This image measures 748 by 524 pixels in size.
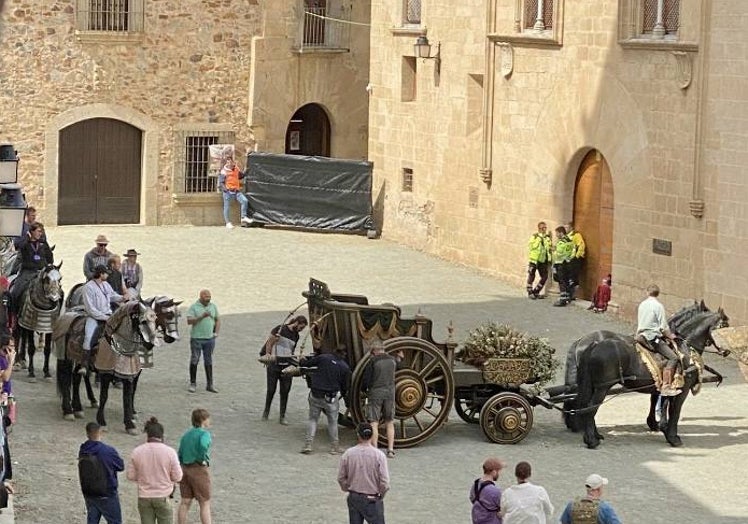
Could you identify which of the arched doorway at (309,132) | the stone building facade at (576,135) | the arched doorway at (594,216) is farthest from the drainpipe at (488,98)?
the arched doorway at (309,132)

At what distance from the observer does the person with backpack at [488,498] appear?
13.7 m

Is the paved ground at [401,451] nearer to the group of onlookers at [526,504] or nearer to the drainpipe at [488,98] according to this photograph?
the group of onlookers at [526,504]

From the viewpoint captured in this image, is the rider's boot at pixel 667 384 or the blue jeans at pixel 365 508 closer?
the blue jeans at pixel 365 508

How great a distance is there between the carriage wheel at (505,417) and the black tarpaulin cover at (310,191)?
16423mm

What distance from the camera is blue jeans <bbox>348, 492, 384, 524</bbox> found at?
14531 mm

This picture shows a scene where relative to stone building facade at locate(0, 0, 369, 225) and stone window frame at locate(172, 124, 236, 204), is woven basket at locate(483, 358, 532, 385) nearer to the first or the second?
stone building facade at locate(0, 0, 369, 225)

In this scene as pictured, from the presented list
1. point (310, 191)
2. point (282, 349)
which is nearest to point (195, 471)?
point (282, 349)

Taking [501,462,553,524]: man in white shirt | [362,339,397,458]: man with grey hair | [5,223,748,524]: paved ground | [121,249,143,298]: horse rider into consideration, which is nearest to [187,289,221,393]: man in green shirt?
[5,223,748,524]: paved ground

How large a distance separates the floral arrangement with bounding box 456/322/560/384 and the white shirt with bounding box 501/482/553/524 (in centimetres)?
560

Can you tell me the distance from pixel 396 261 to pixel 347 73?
21.8 feet

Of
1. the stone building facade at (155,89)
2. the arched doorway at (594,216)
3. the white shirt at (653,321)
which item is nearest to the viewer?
the white shirt at (653,321)

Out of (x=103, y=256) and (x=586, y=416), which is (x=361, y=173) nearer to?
(x=103, y=256)

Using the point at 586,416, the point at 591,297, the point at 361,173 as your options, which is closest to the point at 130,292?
the point at 586,416

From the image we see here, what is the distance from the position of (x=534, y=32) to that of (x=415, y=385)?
12.4 m
